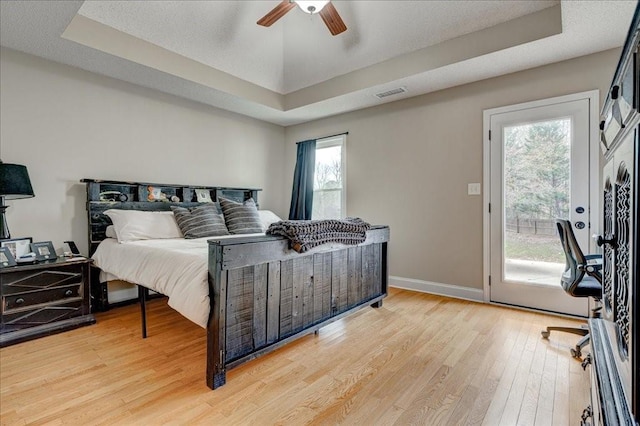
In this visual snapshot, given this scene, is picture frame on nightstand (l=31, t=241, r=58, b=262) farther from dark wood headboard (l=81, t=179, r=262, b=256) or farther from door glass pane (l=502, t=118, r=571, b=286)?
door glass pane (l=502, t=118, r=571, b=286)

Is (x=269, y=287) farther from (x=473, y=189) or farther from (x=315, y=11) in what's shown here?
(x=473, y=189)

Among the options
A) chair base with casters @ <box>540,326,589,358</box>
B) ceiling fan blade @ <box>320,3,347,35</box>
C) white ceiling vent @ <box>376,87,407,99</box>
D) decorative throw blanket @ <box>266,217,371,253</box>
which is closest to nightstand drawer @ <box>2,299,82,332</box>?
decorative throw blanket @ <box>266,217,371,253</box>

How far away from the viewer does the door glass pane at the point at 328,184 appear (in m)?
4.71

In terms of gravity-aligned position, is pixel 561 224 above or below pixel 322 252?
above

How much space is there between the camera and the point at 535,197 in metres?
3.08

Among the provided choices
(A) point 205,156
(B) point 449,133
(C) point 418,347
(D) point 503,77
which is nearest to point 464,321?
(C) point 418,347

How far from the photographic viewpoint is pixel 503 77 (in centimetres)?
327

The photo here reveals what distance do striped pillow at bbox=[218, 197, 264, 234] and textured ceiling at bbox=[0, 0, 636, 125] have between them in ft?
4.47

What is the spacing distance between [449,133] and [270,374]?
311 cm

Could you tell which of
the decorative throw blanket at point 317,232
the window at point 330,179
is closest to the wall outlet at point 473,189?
the decorative throw blanket at point 317,232

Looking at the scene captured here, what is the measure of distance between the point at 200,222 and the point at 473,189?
2.96 metres

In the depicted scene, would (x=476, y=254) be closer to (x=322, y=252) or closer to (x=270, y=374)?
(x=322, y=252)

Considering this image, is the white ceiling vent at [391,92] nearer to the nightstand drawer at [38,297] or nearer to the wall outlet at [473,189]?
the wall outlet at [473,189]

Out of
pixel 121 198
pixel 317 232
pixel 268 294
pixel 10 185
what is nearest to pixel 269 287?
pixel 268 294
